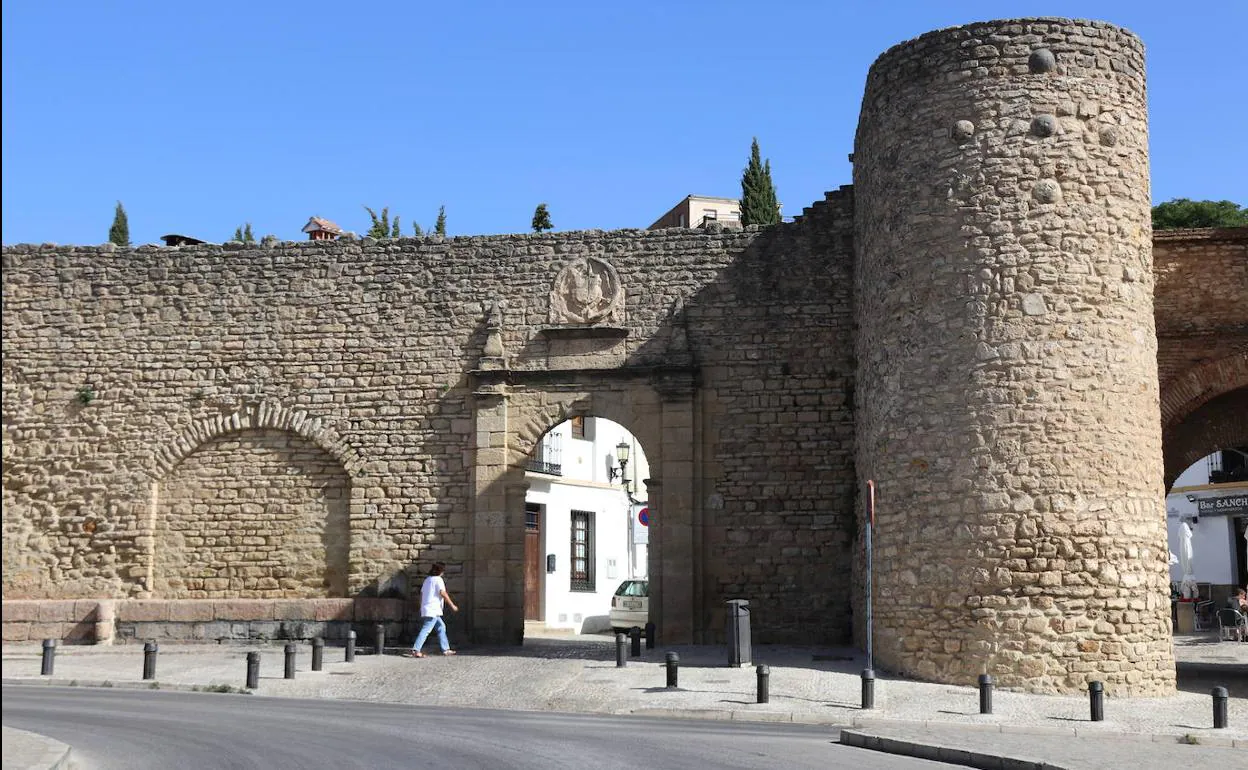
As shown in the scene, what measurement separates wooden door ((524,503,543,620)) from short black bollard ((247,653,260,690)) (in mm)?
16676

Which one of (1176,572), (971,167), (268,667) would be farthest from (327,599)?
(1176,572)

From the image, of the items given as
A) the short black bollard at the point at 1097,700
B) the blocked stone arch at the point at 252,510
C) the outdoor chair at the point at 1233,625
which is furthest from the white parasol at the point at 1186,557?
the blocked stone arch at the point at 252,510

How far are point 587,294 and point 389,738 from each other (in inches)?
359

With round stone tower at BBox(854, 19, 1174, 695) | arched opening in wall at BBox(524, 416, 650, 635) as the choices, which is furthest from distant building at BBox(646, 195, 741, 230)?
round stone tower at BBox(854, 19, 1174, 695)

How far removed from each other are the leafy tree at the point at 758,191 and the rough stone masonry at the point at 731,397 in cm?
2173

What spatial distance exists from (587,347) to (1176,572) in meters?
20.4

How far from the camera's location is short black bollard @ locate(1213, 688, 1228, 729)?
423 inches

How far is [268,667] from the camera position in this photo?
15133 millimetres

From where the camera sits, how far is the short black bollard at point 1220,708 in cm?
1075

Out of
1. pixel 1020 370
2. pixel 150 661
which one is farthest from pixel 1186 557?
pixel 150 661

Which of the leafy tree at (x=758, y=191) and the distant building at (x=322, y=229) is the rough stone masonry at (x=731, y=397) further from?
the leafy tree at (x=758, y=191)

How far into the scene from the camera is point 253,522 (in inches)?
723

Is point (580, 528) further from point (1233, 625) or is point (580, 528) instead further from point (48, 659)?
point (48, 659)

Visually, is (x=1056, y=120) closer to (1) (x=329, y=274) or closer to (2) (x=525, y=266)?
(2) (x=525, y=266)
